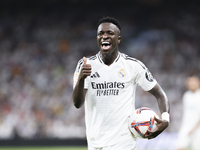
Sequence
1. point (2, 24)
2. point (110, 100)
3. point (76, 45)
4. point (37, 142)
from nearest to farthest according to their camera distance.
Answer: point (110, 100)
point (37, 142)
point (76, 45)
point (2, 24)

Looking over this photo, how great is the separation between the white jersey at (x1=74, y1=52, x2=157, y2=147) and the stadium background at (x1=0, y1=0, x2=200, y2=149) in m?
8.05

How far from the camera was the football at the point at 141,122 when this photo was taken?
422cm

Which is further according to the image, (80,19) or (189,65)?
(80,19)

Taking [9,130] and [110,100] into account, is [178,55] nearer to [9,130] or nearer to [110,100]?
[9,130]

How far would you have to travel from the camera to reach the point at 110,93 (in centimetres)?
445

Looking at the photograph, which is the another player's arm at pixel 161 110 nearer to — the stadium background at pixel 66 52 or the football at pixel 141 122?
the football at pixel 141 122

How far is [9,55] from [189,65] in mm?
9339

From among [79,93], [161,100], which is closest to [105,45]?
[79,93]

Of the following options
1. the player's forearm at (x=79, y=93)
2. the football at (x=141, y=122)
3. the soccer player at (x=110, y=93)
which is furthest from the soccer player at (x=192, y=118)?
the player's forearm at (x=79, y=93)

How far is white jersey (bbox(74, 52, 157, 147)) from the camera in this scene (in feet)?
14.4

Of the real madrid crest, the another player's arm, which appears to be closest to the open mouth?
the real madrid crest

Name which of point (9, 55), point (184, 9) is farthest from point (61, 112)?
point (184, 9)

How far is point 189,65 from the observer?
18.4 metres

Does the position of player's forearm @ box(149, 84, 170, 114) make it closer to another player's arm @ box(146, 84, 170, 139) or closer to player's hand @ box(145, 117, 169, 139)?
another player's arm @ box(146, 84, 170, 139)
